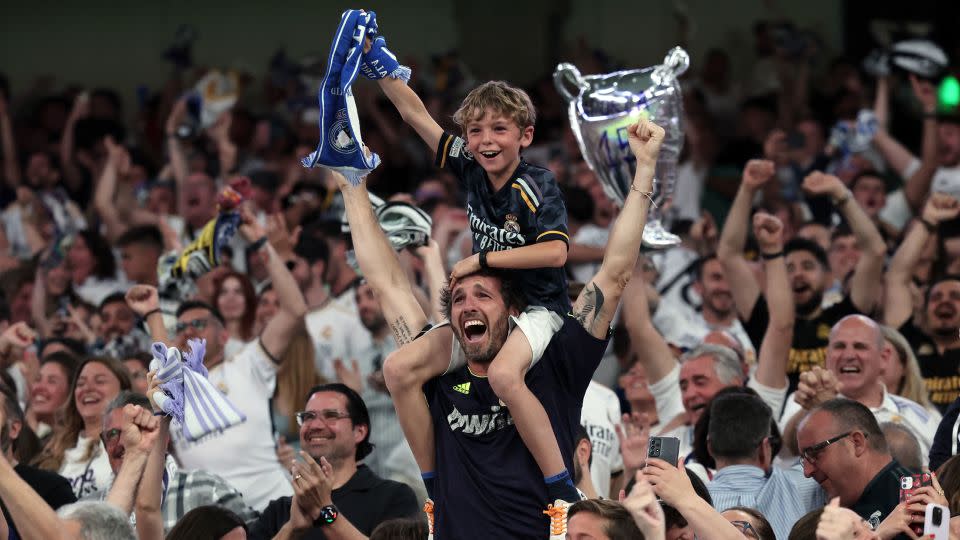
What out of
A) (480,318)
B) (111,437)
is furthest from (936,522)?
(111,437)

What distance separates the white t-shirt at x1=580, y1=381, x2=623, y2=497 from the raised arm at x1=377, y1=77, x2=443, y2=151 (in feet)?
5.95

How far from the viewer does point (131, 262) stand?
10805 millimetres

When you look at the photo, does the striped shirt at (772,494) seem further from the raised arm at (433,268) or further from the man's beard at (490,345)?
the man's beard at (490,345)

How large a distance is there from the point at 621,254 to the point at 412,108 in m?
0.94

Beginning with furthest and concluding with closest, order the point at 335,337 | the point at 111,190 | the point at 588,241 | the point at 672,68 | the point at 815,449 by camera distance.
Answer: the point at 111,190 < the point at 588,241 < the point at 335,337 < the point at 672,68 < the point at 815,449

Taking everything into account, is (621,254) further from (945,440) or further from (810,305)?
(810,305)

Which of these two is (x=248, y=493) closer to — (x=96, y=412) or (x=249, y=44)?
(x=96, y=412)

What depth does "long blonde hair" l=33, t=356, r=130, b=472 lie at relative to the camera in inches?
289

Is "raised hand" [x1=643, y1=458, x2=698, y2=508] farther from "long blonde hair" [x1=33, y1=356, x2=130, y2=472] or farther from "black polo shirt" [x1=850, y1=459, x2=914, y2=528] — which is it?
"long blonde hair" [x1=33, y1=356, x2=130, y2=472]

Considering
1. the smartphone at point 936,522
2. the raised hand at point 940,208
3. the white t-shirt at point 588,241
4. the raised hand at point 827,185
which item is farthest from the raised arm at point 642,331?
the smartphone at point 936,522

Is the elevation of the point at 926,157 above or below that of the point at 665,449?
below

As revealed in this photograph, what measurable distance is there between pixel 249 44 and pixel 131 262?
16.9 feet

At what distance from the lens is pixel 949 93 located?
12641mm

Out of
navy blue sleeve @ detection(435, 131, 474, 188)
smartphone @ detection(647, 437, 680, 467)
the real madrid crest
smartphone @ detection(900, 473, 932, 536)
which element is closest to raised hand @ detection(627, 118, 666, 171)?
the real madrid crest
